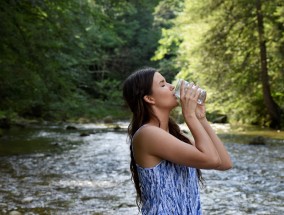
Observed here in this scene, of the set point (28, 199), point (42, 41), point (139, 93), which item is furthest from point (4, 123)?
point (139, 93)

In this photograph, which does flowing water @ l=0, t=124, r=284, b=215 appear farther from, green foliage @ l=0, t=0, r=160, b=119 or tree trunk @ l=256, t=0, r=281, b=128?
tree trunk @ l=256, t=0, r=281, b=128

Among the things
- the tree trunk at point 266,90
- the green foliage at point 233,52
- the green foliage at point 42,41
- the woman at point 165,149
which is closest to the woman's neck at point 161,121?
the woman at point 165,149

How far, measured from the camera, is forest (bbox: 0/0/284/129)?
11.5m

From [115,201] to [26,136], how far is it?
33.2 feet

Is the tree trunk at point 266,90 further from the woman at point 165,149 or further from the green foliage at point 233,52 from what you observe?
the woman at point 165,149

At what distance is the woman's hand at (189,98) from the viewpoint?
241 centimetres

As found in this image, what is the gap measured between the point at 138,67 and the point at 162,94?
1432 cm

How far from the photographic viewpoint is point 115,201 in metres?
6.45

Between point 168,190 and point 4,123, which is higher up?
point 168,190

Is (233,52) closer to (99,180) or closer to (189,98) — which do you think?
(99,180)

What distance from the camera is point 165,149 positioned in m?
2.42

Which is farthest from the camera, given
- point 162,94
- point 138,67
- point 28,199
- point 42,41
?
point 138,67

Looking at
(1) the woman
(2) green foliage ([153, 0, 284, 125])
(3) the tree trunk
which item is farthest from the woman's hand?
(3) the tree trunk

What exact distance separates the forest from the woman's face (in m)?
8.63
